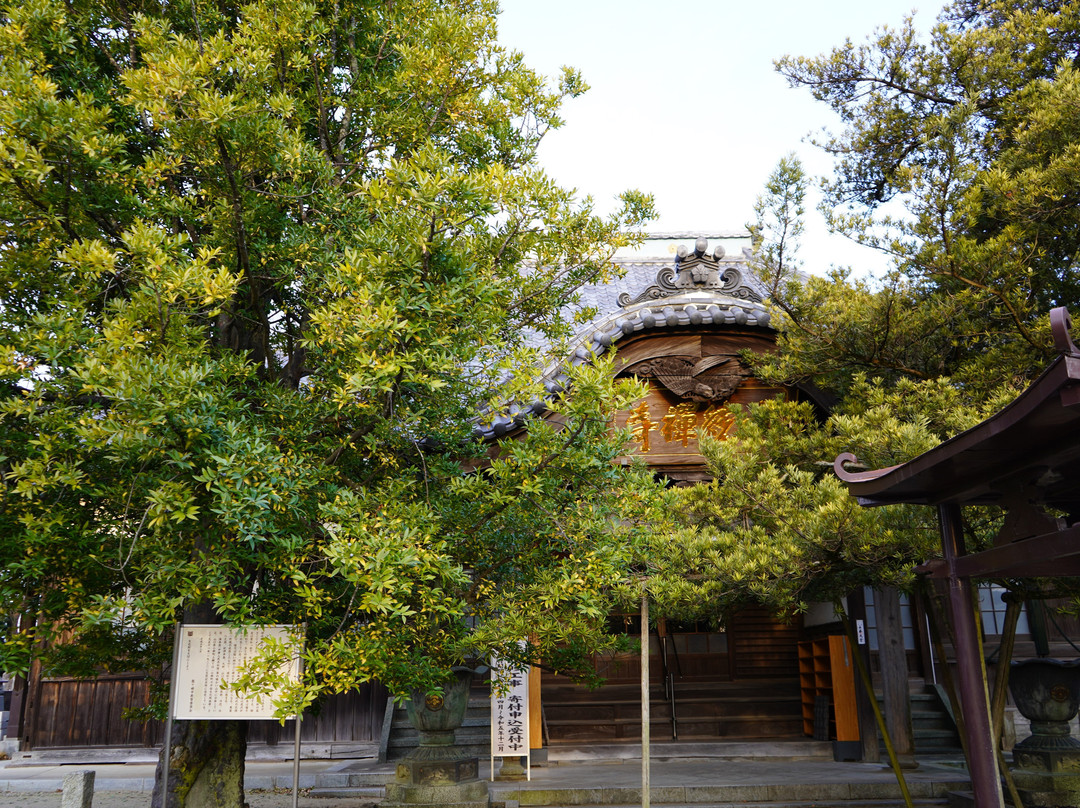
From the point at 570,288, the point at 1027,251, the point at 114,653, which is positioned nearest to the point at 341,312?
the point at 570,288

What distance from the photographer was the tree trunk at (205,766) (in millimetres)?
6699

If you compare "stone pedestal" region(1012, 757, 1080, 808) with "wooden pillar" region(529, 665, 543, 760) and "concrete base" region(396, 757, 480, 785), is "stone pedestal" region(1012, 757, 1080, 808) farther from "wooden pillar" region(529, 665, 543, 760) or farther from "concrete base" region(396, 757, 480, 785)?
"concrete base" region(396, 757, 480, 785)

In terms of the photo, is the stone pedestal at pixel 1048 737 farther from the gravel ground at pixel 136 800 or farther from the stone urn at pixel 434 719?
the gravel ground at pixel 136 800

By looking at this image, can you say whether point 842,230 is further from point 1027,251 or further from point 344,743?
point 344,743

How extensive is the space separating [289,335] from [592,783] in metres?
6.86

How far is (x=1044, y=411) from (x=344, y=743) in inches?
465

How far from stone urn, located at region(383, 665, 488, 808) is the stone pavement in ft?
4.05

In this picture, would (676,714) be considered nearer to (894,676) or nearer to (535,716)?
(535,716)

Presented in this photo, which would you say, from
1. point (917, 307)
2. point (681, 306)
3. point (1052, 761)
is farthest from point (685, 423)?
point (1052, 761)

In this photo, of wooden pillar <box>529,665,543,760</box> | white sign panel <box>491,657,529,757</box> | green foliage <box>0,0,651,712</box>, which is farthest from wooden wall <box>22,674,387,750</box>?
green foliage <box>0,0,651,712</box>

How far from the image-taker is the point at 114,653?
6871 millimetres

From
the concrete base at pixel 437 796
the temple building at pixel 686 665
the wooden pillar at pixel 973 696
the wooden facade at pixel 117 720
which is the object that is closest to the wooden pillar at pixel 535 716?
the temple building at pixel 686 665

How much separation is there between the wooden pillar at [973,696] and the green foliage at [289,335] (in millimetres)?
2479

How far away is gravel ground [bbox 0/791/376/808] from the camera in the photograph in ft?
31.3
